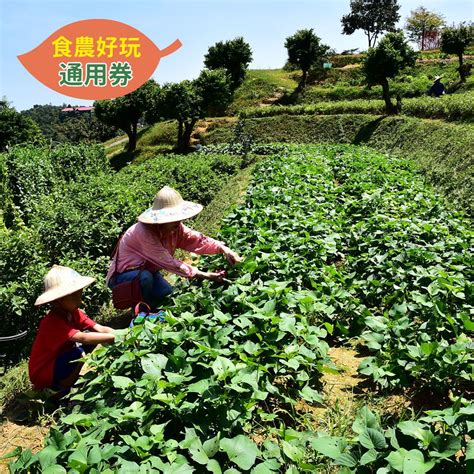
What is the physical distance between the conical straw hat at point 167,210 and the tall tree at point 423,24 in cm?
5588

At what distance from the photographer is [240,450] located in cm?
199

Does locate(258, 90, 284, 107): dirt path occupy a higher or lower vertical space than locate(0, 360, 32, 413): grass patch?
higher

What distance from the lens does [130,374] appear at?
2.62m

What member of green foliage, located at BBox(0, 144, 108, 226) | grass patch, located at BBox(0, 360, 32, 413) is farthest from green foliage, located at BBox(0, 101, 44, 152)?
grass patch, located at BBox(0, 360, 32, 413)

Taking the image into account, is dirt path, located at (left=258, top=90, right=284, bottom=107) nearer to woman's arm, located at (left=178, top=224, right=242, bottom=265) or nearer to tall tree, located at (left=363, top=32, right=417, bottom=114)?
tall tree, located at (left=363, top=32, right=417, bottom=114)

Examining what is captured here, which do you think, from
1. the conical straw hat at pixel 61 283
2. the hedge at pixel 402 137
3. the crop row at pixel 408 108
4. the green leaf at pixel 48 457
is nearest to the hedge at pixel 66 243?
the conical straw hat at pixel 61 283

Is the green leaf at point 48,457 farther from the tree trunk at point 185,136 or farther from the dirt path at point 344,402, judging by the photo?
the tree trunk at point 185,136

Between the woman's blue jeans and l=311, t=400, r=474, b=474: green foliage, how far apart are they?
2.52 metres

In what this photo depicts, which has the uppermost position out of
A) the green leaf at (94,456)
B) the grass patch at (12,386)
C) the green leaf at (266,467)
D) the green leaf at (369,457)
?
the green leaf at (94,456)

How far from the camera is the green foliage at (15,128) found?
1491 inches

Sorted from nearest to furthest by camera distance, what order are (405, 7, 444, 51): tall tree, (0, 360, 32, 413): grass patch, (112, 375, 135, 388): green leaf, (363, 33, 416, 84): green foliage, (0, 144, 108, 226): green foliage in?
(112, 375, 135, 388): green leaf < (0, 360, 32, 413): grass patch < (0, 144, 108, 226): green foliage < (363, 33, 416, 84): green foliage < (405, 7, 444, 51): tall tree

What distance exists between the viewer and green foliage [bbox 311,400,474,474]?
72.1 inches

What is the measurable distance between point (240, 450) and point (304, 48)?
120 feet

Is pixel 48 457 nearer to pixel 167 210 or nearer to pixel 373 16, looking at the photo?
pixel 167 210
